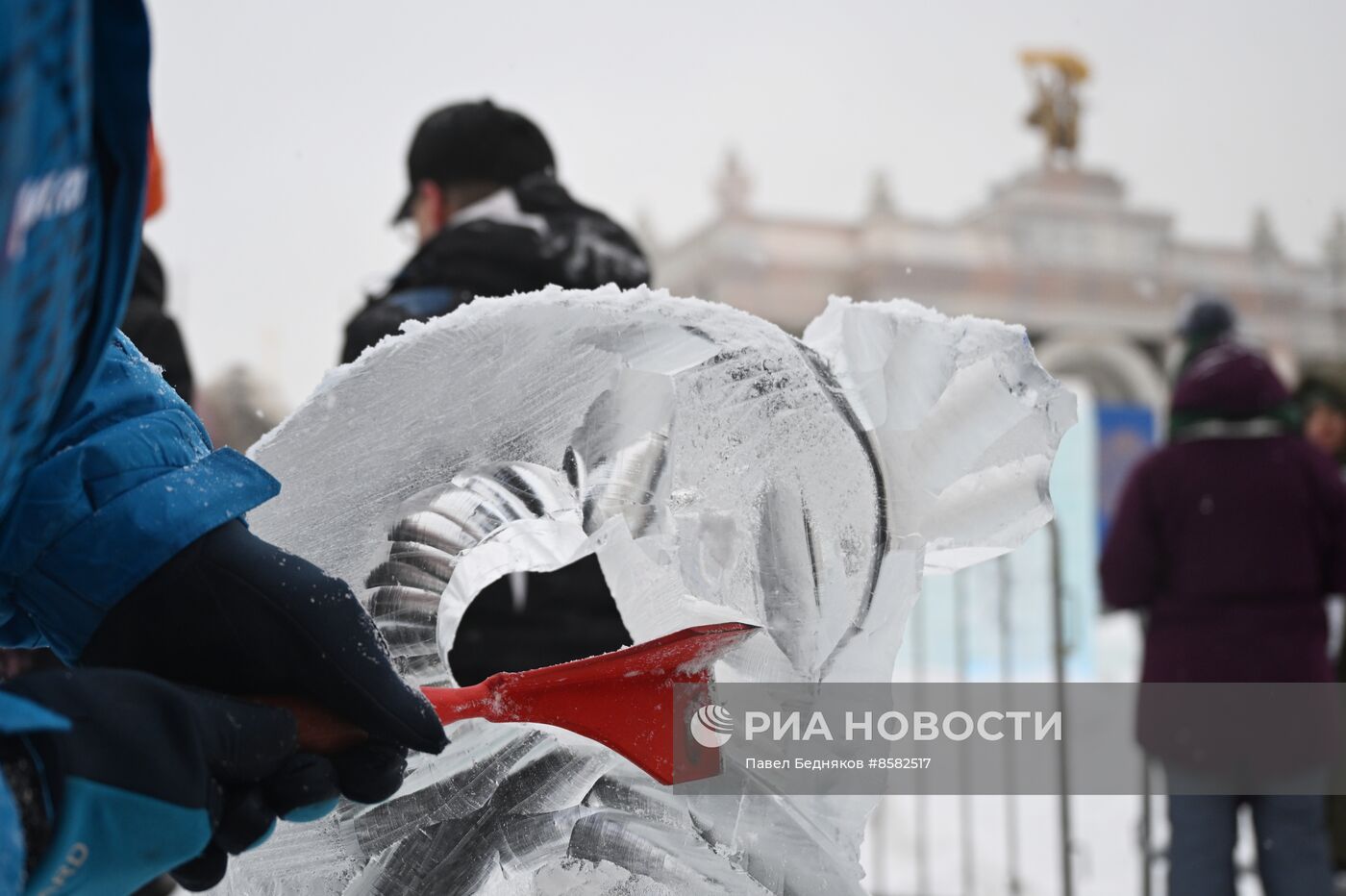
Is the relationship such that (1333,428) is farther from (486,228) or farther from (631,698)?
(631,698)

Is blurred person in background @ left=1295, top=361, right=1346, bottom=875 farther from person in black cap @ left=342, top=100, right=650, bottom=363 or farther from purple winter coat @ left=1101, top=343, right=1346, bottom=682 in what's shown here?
person in black cap @ left=342, top=100, right=650, bottom=363

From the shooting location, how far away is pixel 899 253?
1572 centimetres

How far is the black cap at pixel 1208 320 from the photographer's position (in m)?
3.05

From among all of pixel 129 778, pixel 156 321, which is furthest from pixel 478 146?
pixel 129 778

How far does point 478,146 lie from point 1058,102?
20.5 metres

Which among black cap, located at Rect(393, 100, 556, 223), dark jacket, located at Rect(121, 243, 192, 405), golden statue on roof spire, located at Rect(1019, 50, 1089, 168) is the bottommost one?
golden statue on roof spire, located at Rect(1019, 50, 1089, 168)

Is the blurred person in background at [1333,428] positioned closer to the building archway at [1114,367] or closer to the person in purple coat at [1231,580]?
the person in purple coat at [1231,580]

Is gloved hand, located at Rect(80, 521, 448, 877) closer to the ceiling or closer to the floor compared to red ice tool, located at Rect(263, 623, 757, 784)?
closer to the ceiling

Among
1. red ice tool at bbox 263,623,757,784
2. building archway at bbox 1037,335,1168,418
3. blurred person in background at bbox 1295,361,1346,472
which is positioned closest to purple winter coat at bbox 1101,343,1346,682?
blurred person in background at bbox 1295,361,1346,472

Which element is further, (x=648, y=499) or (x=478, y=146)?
(x=478, y=146)

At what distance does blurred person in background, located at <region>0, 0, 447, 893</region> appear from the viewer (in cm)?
60

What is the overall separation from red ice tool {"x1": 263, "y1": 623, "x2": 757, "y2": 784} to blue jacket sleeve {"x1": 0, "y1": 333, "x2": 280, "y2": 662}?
10.2 inches

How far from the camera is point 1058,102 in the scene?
20.4 meters

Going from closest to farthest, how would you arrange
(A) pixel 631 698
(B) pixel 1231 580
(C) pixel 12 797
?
(C) pixel 12 797, (A) pixel 631 698, (B) pixel 1231 580
